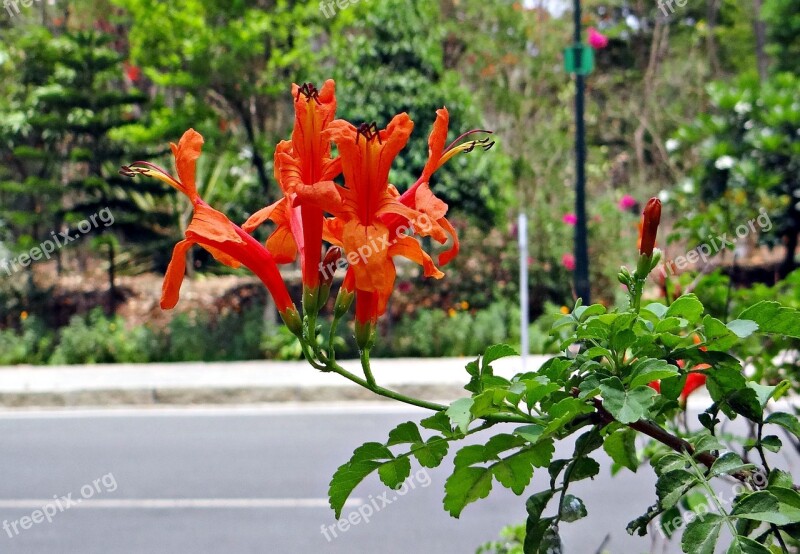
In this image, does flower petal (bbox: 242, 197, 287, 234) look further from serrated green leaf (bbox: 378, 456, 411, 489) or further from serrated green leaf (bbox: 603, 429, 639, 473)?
serrated green leaf (bbox: 603, 429, 639, 473)

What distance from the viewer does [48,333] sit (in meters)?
9.89

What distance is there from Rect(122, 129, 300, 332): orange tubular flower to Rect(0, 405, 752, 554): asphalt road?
145 inches

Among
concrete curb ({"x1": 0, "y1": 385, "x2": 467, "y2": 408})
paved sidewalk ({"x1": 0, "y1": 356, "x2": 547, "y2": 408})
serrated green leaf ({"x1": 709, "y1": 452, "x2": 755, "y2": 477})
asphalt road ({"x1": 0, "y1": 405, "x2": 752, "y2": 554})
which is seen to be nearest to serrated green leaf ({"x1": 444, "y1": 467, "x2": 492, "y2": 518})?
serrated green leaf ({"x1": 709, "y1": 452, "x2": 755, "y2": 477})

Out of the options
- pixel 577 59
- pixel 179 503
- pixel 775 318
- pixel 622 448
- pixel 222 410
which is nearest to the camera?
pixel 775 318

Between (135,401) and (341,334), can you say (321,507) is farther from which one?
(341,334)

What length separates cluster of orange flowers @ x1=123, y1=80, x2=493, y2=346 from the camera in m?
0.88

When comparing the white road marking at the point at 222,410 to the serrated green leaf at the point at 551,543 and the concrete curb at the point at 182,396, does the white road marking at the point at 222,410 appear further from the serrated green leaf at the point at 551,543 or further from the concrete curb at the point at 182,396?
the serrated green leaf at the point at 551,543

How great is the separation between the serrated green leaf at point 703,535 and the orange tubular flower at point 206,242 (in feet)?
1.50

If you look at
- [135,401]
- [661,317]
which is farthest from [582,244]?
[661,317]

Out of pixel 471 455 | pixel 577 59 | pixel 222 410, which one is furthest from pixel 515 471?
pixel 222 410

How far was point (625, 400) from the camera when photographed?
0.82 metres

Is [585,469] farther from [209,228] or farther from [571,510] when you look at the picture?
[209,228]

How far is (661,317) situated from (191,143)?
1.71 ft

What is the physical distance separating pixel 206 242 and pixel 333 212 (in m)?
0.16
